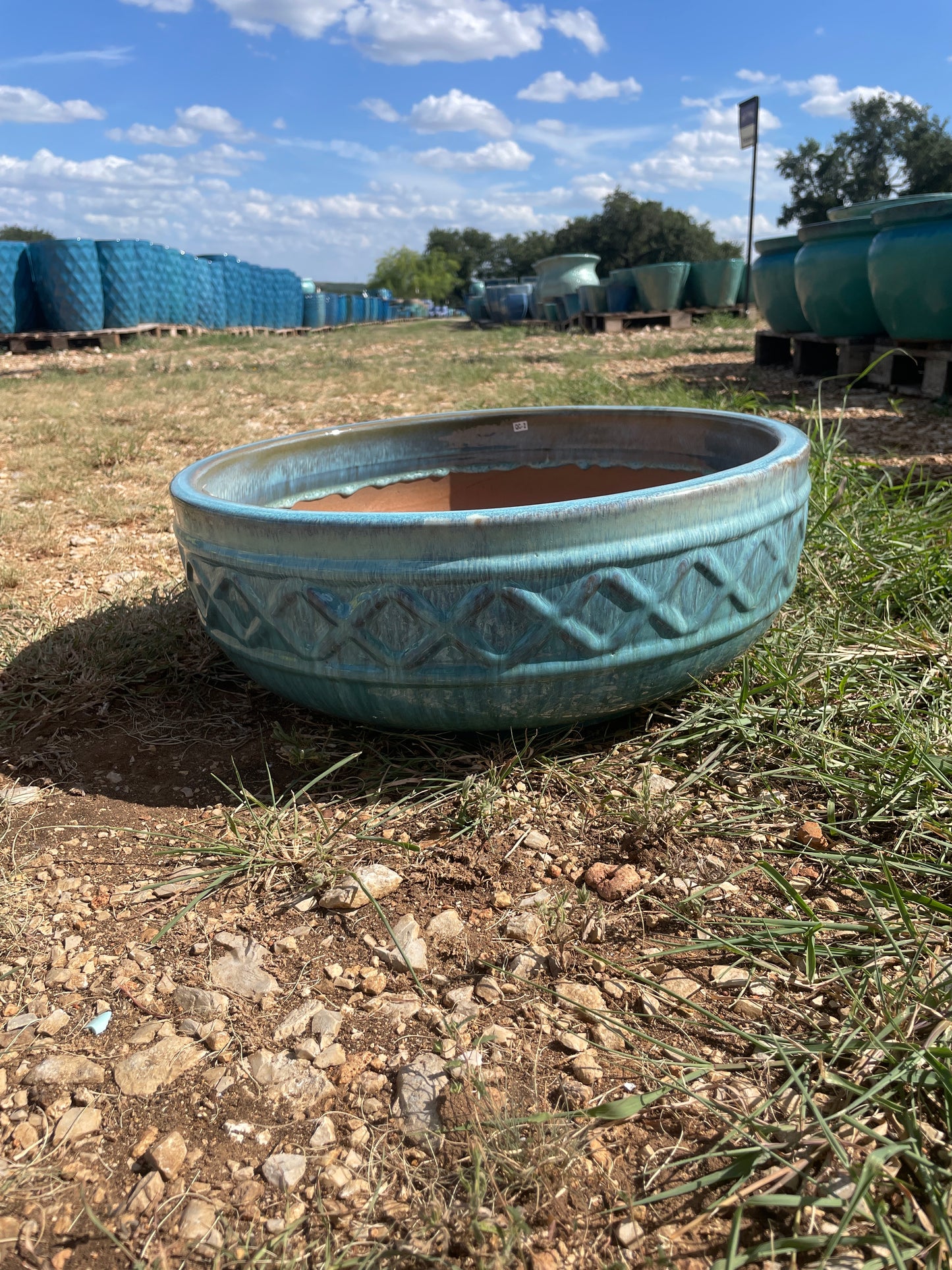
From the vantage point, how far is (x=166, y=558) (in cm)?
301

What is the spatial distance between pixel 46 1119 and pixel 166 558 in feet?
7.24

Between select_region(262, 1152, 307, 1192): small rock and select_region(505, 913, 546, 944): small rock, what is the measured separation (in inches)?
15.8

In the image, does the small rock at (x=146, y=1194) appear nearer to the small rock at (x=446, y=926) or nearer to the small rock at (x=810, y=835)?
the small rock at (x=446, y=926)

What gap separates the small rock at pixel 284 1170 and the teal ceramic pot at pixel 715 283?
1233 cm

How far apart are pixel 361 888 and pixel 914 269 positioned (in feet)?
13.8

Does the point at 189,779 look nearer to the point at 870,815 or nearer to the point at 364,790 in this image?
the point at 364,790

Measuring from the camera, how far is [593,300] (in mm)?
12875

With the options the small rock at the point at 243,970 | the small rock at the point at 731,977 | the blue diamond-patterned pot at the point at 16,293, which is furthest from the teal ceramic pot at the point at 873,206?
the blue diamond-patterned pot at the point at 16,293

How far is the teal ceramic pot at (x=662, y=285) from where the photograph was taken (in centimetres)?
1181

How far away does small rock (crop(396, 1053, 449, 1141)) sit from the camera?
0.98 m

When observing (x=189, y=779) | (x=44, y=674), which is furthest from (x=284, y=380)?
(x=189, y=779)

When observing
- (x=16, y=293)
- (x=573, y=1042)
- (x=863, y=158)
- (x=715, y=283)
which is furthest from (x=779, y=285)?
(x=863, y=158)

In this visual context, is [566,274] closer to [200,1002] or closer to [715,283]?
[715,283]

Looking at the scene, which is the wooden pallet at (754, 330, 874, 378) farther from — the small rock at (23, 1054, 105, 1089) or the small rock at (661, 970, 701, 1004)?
the small rock at (23, 1054, 105, 1089)
